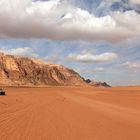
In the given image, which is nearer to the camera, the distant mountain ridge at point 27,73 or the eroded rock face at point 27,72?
the distant mountain ridge at point 27,73

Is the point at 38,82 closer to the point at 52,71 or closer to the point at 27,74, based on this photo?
the point at 27,74

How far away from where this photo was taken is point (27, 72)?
17088 cm

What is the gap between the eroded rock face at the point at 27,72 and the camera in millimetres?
157950

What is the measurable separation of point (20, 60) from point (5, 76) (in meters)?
23.8

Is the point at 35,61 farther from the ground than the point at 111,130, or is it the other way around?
the point at 35,61

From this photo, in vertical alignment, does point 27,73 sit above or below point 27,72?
below

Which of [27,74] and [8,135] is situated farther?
[27,74]

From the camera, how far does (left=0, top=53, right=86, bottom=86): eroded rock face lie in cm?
15795

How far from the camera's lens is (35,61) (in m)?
190

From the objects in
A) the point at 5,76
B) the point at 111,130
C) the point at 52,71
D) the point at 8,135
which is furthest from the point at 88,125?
the point at 52,71

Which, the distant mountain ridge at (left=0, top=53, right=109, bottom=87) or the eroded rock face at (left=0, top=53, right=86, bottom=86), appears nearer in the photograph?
the distant mountain ridge at (left=0, top=53, right=109, bottom=87)

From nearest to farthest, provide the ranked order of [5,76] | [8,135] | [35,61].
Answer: [8,135], [5,76], [35,61]

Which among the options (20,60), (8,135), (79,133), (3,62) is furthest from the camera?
(20,60)

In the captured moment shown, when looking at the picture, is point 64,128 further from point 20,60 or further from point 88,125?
point 20,60
